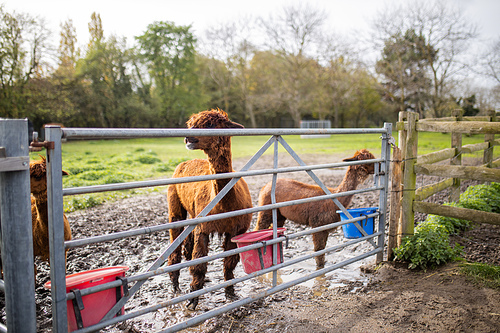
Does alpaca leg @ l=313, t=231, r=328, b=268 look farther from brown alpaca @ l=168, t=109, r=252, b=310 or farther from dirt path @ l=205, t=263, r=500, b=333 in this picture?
brown alpaca @ l=168, t=109, r=252, b=310

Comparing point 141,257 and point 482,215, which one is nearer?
point 482,215

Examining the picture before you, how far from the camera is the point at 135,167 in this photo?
13.2 meters

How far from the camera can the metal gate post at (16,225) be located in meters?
1.87

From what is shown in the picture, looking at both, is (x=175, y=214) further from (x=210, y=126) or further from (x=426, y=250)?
(x=426, y=250)

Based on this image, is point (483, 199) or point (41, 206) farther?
point (483, 199)

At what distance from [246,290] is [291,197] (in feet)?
4.74

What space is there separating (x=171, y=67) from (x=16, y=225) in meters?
39.3

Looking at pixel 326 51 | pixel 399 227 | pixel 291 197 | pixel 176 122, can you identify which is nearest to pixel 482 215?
pixel 399 227

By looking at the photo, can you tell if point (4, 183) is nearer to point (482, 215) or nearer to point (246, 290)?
point (246, 290)

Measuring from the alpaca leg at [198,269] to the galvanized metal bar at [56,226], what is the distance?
164cm

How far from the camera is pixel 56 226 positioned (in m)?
2.04

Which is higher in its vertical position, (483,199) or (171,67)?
(171,67)

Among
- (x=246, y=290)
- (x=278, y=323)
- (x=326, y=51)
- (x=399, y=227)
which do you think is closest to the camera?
(x=278, y=323)

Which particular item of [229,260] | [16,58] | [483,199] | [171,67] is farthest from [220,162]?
[171,67]
